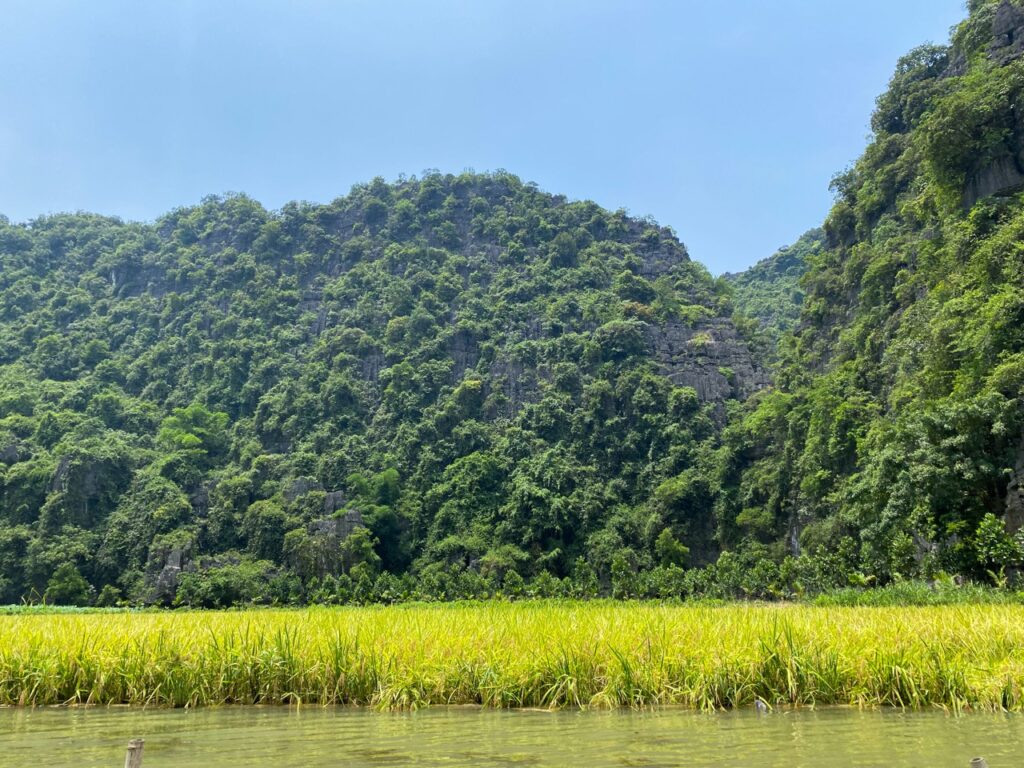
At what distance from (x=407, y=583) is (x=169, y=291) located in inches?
2295

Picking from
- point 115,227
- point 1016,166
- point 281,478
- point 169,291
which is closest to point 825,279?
point 1016,166

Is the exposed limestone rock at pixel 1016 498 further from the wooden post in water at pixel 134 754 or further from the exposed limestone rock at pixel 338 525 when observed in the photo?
the exposed limestone rock at pixel 338 525

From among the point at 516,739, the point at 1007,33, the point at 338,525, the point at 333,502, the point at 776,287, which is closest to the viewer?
the point at 516,739

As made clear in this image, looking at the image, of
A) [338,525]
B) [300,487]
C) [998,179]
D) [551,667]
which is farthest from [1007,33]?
[300,487]

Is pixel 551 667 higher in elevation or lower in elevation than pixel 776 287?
lower

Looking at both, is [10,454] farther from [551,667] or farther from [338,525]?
[551,667]

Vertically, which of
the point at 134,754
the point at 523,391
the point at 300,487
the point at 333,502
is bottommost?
the point at 333,502

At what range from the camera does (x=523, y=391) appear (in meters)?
A: 65.7

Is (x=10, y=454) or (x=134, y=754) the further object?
(x=10, y=454)

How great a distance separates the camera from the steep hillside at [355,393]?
169 ft

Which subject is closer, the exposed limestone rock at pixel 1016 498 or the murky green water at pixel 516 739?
the murky green water at pixel 516 739

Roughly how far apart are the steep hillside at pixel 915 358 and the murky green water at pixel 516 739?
58.3 feet

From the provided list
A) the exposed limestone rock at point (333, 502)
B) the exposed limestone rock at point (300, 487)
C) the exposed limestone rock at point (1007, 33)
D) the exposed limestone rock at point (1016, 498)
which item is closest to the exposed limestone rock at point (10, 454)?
the exposed limestone rock at point (300, 487)

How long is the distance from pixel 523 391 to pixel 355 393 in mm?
16271
